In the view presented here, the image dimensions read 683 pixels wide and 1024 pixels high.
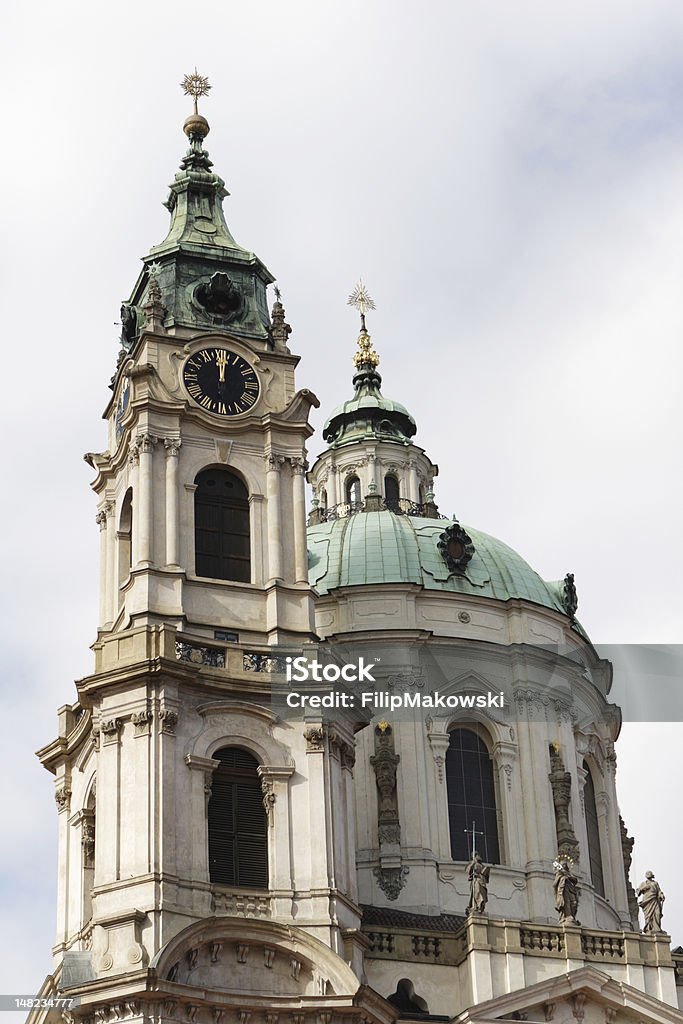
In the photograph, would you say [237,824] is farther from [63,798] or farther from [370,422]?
[370,422]

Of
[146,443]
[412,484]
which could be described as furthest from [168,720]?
[412,484]

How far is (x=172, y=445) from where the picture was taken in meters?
50.2

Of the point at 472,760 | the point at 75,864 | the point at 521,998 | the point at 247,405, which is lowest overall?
the point at 521,998

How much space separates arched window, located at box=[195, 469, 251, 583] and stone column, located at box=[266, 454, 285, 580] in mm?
643

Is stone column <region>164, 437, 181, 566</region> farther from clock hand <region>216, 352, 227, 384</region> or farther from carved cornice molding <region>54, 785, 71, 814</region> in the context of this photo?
carved cornice molding <region>54, 785, 71, 814</region>

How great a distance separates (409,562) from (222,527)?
31.8ft

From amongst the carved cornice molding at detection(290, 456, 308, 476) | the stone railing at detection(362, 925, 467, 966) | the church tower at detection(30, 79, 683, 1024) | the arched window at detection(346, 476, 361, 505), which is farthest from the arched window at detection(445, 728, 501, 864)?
the arched window at detection(346, 476, 361, 505)

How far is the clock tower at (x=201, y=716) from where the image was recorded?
43.7 m

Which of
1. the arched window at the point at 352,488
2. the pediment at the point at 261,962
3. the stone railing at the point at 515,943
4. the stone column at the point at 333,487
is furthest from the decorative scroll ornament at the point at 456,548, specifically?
the pediment at the point at 261,962

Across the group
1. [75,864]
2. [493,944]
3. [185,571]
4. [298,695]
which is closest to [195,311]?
[185,571]

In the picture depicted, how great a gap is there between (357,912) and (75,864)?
285 inches

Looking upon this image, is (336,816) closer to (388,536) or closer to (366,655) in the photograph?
(366,655)

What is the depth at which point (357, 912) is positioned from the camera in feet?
153

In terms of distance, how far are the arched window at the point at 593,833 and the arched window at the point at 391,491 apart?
1138 cm
